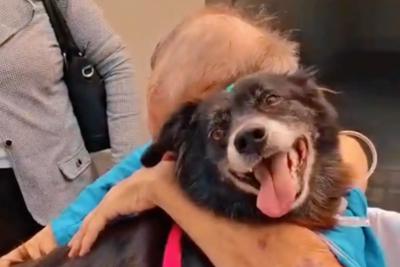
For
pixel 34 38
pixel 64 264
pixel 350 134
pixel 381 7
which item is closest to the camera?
pixel 64 264

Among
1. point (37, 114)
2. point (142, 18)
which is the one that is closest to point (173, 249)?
point (37, 114)

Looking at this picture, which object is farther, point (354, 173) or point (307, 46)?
point (307, 46)

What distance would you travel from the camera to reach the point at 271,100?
1.11 metres

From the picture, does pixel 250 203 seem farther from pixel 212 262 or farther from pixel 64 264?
pixel 64 264

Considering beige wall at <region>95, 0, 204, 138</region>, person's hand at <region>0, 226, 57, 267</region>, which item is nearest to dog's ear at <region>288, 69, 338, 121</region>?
person's hand at <region>0, 226, 57, 267</region>

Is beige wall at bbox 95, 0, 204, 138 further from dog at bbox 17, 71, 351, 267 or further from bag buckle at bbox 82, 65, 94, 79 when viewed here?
dog at bbox 17, 71, 351, 267

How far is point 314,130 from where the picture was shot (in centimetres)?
115

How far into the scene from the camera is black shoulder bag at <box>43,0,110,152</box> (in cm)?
182

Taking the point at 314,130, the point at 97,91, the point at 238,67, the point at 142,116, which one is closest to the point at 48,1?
the point at 97,91

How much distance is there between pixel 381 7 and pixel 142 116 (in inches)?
36.1

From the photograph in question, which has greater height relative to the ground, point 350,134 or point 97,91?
point 350,134

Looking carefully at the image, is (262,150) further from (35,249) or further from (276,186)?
(35,249)

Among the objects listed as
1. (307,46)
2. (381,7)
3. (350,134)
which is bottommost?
(307,46)

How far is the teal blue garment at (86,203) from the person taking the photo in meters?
1.44
